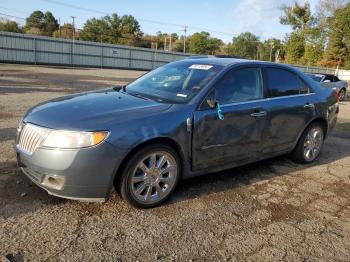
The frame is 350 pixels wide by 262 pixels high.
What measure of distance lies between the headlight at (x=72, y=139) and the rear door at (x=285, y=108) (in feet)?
8.36

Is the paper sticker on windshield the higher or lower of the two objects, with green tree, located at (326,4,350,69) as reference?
lower

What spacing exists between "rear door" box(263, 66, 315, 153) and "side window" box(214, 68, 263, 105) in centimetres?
20

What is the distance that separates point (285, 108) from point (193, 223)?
245 cm

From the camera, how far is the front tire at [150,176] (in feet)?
12.2

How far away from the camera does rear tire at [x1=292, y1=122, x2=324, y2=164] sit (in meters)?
5.86

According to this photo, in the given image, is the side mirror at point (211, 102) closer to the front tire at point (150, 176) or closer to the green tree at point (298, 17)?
the front tire at point (150, 176)

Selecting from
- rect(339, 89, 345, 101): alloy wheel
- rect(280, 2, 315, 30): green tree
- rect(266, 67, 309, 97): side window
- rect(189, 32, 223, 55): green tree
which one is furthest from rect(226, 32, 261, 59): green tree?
rect(266, 67, 309, 97): side window

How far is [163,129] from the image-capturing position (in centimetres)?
385

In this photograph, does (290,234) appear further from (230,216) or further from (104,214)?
(104,214)

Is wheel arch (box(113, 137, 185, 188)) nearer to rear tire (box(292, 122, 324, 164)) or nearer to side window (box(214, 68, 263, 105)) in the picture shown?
side window (box(214, 68, 263, 105))

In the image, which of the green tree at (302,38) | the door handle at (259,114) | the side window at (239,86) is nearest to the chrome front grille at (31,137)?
the side window at (239,86)

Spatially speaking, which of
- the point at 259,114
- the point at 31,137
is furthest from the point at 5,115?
the point at 259,114

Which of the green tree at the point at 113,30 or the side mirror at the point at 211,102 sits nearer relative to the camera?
the side mirror at the point at 211,102

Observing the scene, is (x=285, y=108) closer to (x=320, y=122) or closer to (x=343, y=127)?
(x=320, y=122)
